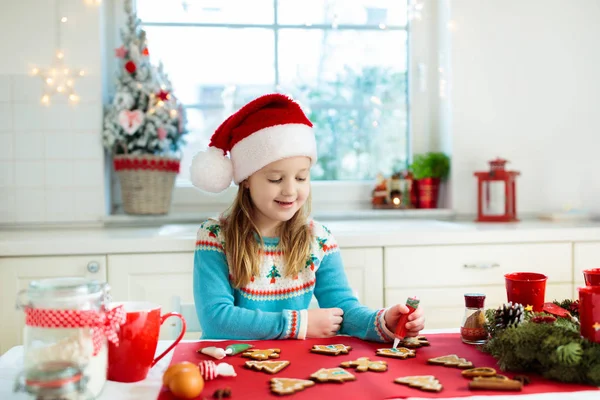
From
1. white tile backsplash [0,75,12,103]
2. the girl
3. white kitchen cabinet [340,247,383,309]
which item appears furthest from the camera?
white tile backsplash [0,75,12,103]

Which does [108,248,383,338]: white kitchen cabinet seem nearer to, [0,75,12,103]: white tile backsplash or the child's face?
the child's face

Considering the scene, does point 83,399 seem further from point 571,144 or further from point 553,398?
point 571,144

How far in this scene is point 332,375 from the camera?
36.6 inches

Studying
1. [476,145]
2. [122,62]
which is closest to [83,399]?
[122,62]

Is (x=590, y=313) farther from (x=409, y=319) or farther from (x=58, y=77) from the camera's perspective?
(x=58, y=77)

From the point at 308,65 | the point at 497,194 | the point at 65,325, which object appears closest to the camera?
the point at 65,325

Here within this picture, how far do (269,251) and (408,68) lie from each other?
1.76 m

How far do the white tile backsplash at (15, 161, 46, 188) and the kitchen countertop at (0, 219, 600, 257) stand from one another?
0.19m

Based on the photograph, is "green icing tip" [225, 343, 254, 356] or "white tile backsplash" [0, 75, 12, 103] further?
"white tile backsplash" [0, 75, 12, 103]

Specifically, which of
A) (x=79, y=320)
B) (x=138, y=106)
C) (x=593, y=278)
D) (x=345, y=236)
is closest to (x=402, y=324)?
(x=593, y=278)

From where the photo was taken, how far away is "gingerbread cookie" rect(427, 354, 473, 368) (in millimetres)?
984

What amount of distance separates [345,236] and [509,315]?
1.16 metres

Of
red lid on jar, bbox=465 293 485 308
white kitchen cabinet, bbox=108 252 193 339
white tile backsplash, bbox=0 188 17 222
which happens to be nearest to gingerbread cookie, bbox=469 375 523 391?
red lid on jar, bbox=465 293 485 308

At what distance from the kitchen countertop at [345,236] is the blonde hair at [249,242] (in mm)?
650
